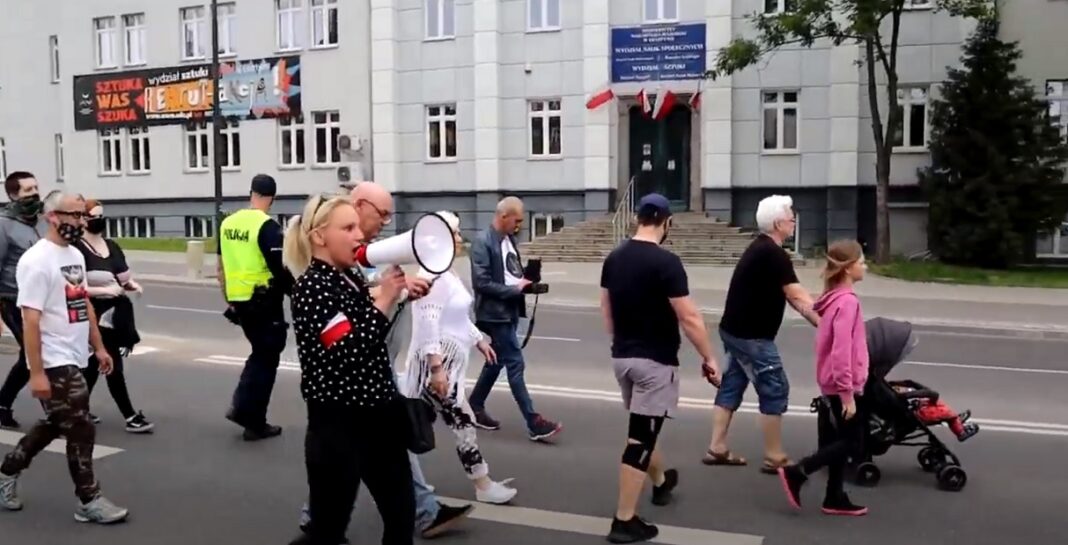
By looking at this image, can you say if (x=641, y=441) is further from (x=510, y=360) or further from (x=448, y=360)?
(x=510, y=360)

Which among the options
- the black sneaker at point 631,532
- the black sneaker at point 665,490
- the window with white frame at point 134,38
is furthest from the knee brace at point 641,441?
the window with white frame at point 134,38

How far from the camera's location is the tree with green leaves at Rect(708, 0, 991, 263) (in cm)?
1909

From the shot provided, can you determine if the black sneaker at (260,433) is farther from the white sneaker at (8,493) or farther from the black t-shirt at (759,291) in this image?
the black t-shirt at (759,291)

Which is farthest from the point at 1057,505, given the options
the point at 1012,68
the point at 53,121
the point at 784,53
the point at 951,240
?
the point at 53,121

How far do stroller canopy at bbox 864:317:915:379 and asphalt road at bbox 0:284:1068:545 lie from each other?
29.2 inches

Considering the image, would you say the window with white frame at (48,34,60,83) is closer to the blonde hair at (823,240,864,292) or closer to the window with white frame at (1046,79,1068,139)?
the window with white frame at (1046,79,1068,139)

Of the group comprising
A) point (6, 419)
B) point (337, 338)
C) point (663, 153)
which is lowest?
point (6, 419)

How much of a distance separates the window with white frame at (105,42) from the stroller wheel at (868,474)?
104ft

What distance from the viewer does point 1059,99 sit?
899 inches

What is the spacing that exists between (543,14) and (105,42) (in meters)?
15.6

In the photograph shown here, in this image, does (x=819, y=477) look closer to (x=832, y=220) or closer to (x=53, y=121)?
(x=832, y=220)

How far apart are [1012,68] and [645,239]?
1863 cm

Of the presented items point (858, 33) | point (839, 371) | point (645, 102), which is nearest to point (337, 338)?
point (839, 371)

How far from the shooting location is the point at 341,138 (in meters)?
28.0
